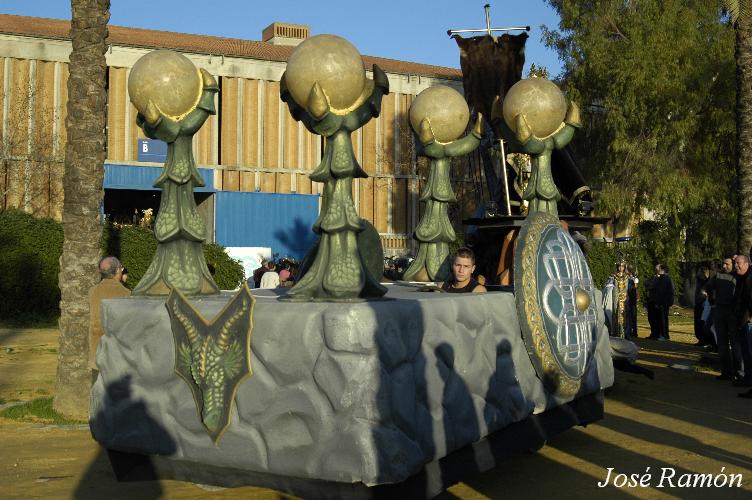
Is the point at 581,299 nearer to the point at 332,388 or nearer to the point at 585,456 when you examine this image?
the point at 585,456

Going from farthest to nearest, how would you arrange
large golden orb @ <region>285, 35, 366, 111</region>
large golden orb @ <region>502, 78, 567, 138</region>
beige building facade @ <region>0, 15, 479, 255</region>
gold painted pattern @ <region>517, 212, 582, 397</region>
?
beige building facade @ <region>0, 15, 479, 255</region> → large golden orb @ <region>502, 78, 567, 138</region> → gold painted pattern @ <region>517, 212, 582, 397</region> → large golden orb @ <region>285, 35, 366, 111</region>

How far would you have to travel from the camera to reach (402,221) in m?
41.3

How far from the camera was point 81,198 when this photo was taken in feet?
31.3

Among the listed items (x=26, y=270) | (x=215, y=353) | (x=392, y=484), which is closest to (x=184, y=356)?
(x=215, y=353)

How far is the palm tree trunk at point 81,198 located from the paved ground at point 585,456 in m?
0.71

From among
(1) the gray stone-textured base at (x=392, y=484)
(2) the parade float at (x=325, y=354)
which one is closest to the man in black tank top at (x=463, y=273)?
(2) the parade float at (x=325, y=354)

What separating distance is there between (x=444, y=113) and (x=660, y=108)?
22.6 m

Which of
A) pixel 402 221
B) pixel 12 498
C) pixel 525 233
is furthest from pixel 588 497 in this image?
pixel 402 221

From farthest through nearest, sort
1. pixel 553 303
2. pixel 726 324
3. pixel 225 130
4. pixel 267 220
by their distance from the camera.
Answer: pixel 225 130 → pixel 267 220 → pixel 726 324 → pixel 553 303

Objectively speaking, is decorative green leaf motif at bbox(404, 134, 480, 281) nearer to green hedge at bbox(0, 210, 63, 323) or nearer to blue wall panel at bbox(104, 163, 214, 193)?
green hedge at bbox(0, 210, 63, 323)

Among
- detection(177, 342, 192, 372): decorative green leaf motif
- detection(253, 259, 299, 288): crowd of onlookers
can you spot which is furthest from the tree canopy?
detection(177, 342, 192, 372): decorative green leaf motif

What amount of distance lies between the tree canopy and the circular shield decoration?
2364 cm

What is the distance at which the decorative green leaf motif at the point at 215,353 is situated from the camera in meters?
4.98

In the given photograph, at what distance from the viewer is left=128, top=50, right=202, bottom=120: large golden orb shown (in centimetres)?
587
